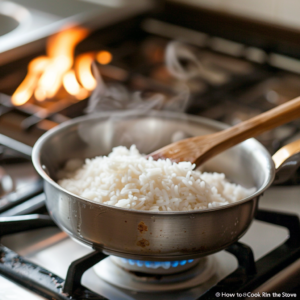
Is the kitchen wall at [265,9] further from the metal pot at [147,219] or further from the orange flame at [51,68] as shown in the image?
the metal pot at [147,219]

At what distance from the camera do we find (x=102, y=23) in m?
1.48

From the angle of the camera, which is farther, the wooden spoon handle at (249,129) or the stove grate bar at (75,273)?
the wooden spoon handle at (249,129)

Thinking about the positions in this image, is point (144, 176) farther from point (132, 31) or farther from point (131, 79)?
point (132, 31)

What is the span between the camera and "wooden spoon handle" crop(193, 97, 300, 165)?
735 millimetres

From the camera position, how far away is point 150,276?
686 mm

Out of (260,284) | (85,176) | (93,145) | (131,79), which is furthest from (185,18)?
(260,284)

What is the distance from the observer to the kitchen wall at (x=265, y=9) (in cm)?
139

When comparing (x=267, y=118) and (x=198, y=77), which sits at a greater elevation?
(x=267, y=118)

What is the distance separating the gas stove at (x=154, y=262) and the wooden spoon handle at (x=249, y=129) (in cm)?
16

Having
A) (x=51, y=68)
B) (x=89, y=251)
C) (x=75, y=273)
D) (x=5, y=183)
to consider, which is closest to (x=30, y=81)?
(x=51, y=68)

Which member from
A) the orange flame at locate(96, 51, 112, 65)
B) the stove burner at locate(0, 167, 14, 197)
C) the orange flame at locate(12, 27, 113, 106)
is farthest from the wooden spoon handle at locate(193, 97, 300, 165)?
the orange flame at locate(96, 51, 112, 65)

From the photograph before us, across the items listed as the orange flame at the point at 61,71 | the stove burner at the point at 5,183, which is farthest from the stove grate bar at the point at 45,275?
the orange flame at the point at 61,71

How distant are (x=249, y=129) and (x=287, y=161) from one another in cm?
9

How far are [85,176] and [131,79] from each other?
61 cm
